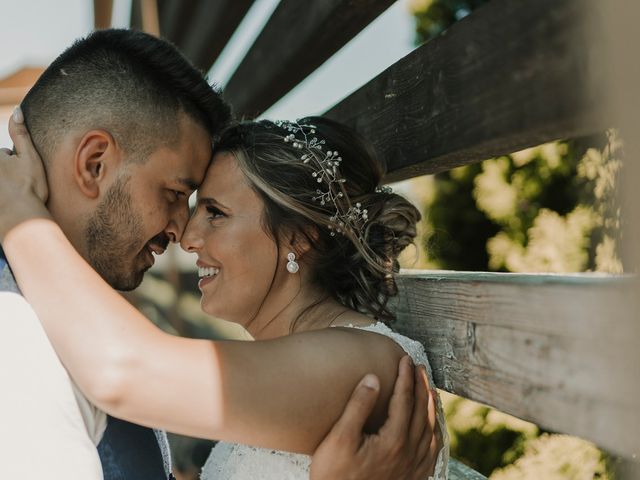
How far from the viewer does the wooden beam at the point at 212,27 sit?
11.0 ft

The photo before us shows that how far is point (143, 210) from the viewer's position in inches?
76.7

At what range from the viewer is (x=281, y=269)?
2.23 meters

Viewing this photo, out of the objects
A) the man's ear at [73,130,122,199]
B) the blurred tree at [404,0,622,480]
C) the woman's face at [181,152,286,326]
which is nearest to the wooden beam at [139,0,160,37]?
the blurred tree at [404,0,622,480]

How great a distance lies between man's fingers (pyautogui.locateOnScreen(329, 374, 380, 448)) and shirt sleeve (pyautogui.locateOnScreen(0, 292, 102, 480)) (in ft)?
1.65

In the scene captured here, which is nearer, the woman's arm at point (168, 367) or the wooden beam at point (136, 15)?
the woman's arm at point (168, 367)

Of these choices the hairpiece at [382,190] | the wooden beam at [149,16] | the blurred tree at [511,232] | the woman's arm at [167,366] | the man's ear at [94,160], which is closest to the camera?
the woman's arm at [167,366]

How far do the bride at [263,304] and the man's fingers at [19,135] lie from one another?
0.29 metres

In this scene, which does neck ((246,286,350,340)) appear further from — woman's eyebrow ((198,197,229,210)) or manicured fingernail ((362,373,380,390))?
manicured fingernail ((362,373,380,390))

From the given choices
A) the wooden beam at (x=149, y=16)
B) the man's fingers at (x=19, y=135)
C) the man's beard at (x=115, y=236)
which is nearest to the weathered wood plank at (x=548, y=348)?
the man's beard at (x=115, y=236)

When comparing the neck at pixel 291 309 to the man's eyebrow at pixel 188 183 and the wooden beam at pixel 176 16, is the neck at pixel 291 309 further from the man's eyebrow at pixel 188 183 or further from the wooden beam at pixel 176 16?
the wooden beam at pixel 176 16

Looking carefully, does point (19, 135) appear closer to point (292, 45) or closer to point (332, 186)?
point (332, 186)

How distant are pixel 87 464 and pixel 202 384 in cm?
28

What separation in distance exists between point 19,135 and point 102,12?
11.0 ft

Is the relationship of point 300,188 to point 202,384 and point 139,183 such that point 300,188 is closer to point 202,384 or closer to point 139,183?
point 139,183
